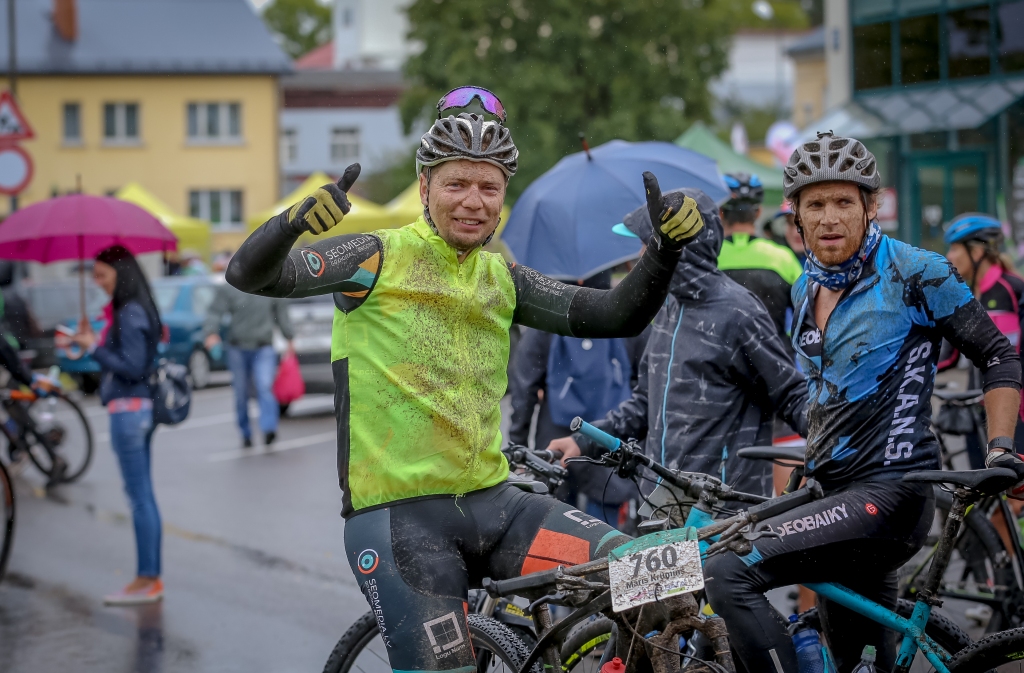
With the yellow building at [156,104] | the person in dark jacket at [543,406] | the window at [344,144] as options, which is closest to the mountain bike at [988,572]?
the person in dark jacket at [543,406]

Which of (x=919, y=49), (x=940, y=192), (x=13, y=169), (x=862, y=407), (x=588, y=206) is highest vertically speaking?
(x=919, y=49)

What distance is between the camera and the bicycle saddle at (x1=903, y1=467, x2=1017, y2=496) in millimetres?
3492

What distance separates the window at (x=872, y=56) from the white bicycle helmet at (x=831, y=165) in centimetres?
2382

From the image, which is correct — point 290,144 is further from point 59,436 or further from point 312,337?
point 59,436

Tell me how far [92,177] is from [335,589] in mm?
43177

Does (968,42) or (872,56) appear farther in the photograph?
(872,56)

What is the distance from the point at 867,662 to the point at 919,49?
78.7ft

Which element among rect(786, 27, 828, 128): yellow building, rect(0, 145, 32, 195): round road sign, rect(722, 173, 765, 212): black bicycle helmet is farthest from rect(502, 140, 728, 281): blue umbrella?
rect(786, 27, 828, 128): yellow building

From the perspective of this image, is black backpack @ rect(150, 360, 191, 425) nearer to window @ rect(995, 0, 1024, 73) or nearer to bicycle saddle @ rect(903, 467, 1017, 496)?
bicycle saddle @ rect(903, 467, 1017, 496)

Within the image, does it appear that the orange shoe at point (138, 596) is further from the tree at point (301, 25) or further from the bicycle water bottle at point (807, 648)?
the tree at point (301, 25)

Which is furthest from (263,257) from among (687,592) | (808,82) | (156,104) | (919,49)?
(808,82)

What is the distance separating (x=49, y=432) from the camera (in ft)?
38.5

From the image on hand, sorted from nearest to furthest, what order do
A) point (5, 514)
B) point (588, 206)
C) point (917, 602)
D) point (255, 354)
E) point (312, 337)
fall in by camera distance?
point (917, 602) → point (588, 206) → point (5, 514) → point (255, 354) → point (312, 337)

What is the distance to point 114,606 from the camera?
7.29 metres
